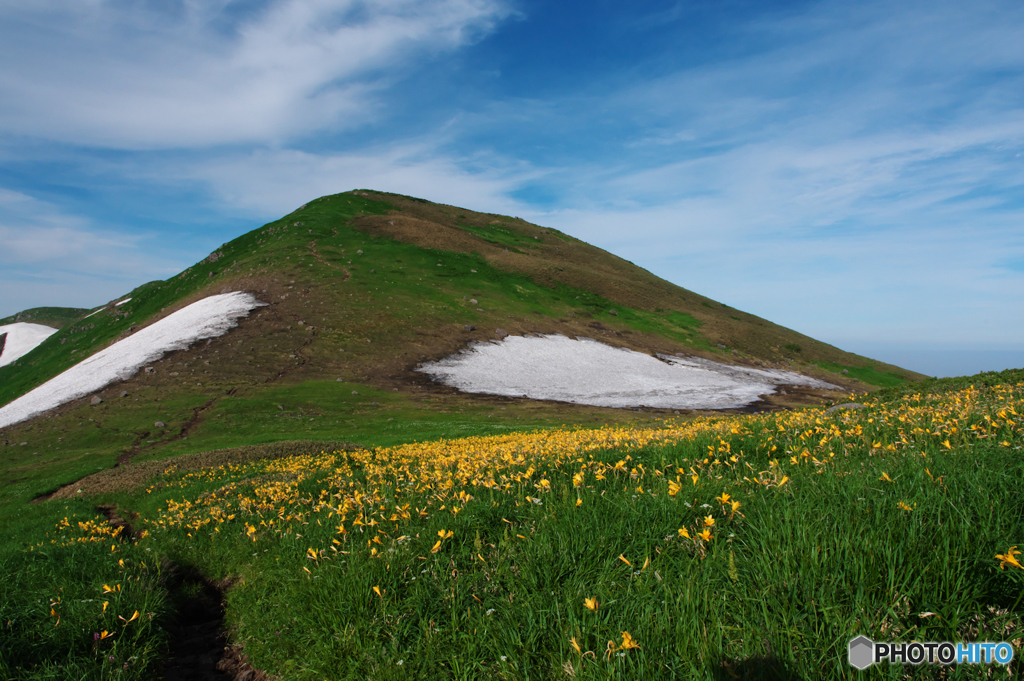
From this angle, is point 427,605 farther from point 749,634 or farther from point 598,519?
point 749,634

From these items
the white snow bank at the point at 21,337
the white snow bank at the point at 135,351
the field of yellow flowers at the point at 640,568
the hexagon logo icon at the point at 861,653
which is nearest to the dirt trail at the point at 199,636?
the field of yellow flowers at the point at 640,568

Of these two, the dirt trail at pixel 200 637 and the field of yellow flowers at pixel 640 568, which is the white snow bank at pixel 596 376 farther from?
the field of yellow flowers at pixel 640 568

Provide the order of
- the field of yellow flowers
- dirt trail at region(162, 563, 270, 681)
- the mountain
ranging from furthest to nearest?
the mountain → dirt trail at region(162, 563, 270, 681) → the field of yellow flowers

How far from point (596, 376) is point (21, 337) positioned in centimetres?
14355

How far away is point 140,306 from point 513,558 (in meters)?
83.1

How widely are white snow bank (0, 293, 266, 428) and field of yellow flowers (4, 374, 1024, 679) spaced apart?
44.6 meters

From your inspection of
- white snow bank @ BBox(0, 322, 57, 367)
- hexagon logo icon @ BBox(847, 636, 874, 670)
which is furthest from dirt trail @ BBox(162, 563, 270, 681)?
white snow bank @ BBox(0, 322, 57, 367)

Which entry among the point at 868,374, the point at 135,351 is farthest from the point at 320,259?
the point at 868,374

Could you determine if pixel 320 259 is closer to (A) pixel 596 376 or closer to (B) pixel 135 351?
(B) pixel 135 351

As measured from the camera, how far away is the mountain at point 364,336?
113 feet

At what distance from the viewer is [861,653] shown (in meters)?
2.83

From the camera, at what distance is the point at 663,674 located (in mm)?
3291

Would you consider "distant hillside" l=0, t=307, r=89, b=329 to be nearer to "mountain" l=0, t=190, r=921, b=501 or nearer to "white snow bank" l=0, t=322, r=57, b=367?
"white snow bank" l=0, t=322, r=57, b=367

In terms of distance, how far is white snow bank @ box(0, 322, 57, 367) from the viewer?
109750 millimetres
